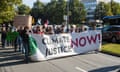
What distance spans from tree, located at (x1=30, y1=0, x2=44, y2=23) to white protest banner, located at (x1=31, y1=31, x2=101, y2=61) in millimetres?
99933

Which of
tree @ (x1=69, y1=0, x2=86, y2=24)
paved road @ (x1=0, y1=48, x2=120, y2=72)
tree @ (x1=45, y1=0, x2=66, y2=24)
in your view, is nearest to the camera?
paved road @ (x1=0, y1=48, x2=120, y2=72)

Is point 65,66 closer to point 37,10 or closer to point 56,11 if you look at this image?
point 56,11

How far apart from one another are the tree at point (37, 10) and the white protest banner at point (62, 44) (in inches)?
3934

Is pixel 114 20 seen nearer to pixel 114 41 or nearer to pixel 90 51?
pixel 114 41

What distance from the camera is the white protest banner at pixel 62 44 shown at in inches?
643

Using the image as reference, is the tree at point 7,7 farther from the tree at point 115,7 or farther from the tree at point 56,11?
the tree at point 56,11

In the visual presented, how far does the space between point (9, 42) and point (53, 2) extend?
88.5m

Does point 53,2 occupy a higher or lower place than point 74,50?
higher

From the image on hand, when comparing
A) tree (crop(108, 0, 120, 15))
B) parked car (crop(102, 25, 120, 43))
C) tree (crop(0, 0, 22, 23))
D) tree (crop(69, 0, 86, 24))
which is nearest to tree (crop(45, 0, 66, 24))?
tree (crop(69, 0, 86, 24))

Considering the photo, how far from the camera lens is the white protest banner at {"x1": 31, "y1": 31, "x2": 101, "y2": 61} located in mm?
16328

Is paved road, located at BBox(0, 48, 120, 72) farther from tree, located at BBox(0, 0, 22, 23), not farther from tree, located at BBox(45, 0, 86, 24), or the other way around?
tree, located at BBox(45, 0, 86, 24)

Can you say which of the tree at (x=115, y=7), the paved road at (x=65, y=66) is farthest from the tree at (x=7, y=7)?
the tree at (x=115, y=7)

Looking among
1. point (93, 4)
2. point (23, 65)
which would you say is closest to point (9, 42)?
point (23, 65)

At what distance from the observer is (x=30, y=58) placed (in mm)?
16219
